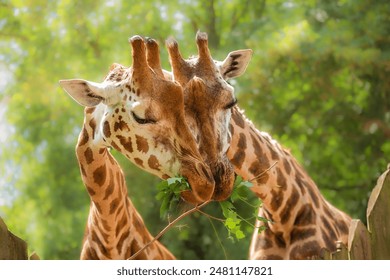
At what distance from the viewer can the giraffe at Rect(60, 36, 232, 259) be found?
3363 millimetres

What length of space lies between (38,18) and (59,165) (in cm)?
152

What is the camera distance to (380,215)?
3104 millimetres

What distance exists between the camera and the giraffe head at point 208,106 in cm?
333

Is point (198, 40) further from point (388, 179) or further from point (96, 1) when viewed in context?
point (96, 1)

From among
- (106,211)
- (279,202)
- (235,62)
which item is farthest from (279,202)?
(106,211)

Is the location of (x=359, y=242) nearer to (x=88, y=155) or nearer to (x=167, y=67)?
(x=88, y=155)

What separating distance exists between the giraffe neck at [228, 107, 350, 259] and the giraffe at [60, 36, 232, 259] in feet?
1.77

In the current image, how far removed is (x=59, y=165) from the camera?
836 centimetres

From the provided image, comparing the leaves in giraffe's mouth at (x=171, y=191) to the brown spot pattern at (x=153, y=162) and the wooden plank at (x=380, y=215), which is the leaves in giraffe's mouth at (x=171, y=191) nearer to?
the brown spot pattern at (x=153, y=162)

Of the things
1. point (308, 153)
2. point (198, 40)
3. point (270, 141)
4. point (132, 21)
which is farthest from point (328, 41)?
point (198, 40)

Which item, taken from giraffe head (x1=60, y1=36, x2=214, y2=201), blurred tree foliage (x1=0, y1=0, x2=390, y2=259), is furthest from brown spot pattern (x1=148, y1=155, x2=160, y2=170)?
blurred tree foliage (x1=0, y1=0, x2=390, y2=259)

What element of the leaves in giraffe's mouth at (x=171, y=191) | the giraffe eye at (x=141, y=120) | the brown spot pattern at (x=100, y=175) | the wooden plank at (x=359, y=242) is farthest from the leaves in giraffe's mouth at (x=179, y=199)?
the brown spot pattern at (x=100, y=175)

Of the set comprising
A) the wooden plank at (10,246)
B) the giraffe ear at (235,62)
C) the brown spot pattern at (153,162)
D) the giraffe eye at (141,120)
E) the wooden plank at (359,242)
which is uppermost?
the giraffe ear at (235,62)

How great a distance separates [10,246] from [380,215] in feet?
4.07
